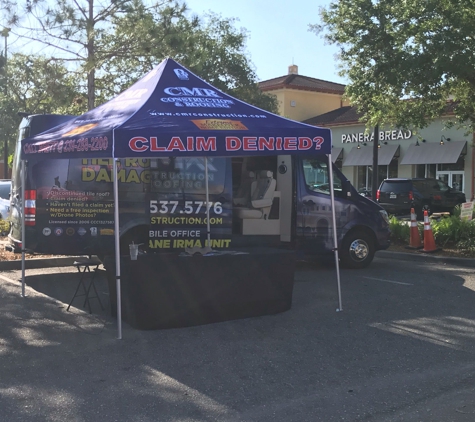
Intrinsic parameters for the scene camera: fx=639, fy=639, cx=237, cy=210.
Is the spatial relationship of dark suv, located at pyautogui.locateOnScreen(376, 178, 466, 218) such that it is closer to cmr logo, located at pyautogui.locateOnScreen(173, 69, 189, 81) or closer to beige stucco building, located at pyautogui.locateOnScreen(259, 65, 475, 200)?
beige stucco building, located at pyautogui.locateOnScreen(259, 65, 475, 200)

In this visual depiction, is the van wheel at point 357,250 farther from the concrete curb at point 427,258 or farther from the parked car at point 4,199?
the parked car at point 4,199

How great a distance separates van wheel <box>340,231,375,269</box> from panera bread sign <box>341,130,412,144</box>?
26.6 meters

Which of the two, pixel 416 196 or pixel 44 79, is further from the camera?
pixel 416 196

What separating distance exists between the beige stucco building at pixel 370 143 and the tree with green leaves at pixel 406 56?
15.5m

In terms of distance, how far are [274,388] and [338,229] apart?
6093mm

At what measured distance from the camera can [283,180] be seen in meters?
11.1

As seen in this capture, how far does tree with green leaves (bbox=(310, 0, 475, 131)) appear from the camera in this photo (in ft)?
42.5

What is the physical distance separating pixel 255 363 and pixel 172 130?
2633mm

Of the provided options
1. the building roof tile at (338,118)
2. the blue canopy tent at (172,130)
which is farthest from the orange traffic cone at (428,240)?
the building roof tile at (338,118)

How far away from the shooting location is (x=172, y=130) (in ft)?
22.8

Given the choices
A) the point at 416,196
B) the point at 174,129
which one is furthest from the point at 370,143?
the point at 174,129

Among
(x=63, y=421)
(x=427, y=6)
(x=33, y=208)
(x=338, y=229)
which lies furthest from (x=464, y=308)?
(x=427, y=6)

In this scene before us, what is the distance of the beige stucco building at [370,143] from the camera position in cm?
3509

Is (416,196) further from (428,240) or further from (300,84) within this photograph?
(300,84)
